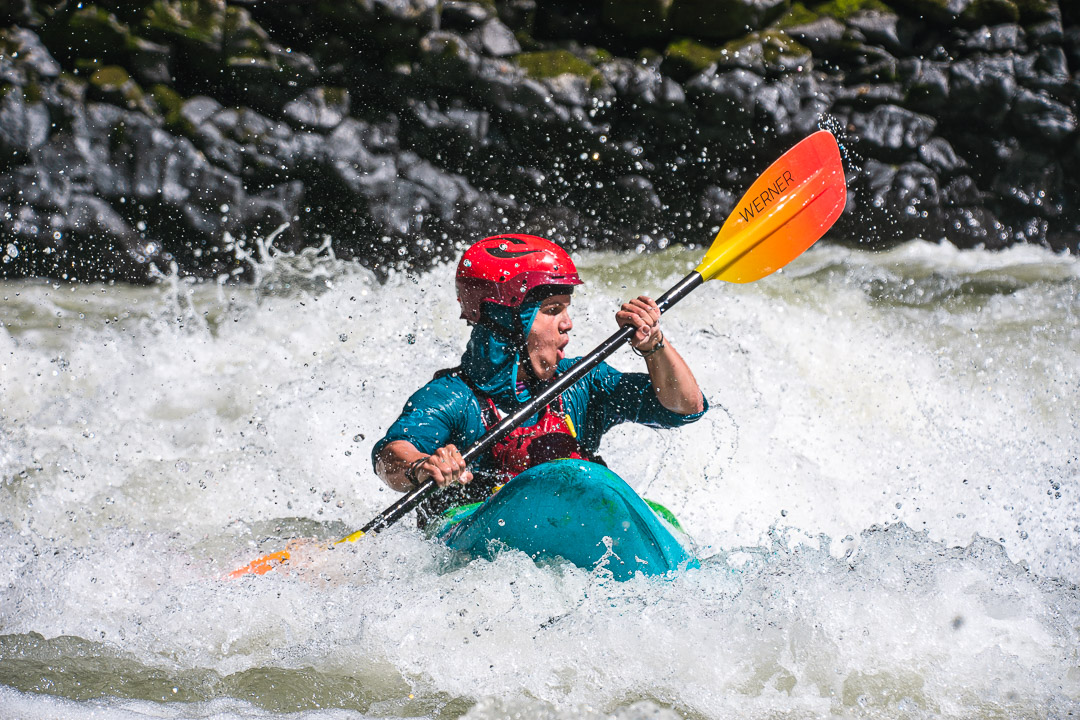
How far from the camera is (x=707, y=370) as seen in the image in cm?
441

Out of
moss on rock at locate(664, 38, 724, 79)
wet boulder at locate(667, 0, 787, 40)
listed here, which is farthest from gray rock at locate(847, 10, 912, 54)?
moss on rock at locate(664, 38, 724, 79)

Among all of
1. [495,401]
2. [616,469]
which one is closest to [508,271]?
[495,401]

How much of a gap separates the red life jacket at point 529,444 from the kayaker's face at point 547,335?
0.10 meters

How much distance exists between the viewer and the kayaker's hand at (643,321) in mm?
2275

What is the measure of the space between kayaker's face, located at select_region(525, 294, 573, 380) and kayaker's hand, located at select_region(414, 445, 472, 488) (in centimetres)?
39

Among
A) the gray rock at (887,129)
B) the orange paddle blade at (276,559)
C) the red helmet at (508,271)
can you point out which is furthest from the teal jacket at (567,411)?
the gray rock at (887,129)

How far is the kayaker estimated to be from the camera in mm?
2338

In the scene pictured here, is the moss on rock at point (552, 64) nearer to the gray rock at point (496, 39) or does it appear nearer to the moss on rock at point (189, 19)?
the gray rock at point (496, 39)

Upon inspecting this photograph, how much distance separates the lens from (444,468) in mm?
2146

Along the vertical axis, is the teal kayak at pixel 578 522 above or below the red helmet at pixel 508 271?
below

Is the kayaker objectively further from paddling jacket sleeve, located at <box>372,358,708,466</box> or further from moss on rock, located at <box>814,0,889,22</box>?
moss on rock, located at <box>814,0,889,22</box>

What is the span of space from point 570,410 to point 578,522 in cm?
49

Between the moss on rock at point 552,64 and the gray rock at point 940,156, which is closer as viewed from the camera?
the moss on rock at point 552,64

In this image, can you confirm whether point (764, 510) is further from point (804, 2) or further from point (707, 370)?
point (804, 2)
